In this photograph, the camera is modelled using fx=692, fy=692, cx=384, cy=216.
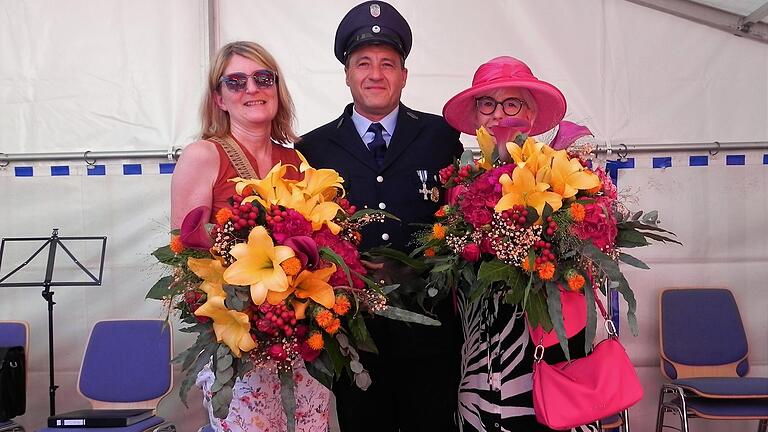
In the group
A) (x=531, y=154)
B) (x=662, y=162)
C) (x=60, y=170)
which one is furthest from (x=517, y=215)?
(x=60, y=170)

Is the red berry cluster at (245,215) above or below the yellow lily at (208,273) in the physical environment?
above

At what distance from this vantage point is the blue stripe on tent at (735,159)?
3742 mm

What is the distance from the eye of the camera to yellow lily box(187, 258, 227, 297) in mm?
1401

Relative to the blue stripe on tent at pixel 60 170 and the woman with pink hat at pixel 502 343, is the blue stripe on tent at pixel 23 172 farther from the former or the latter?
the woman with pink hat at pixel 502 343

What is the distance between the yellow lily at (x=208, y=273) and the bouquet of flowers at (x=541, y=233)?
1.85 feet

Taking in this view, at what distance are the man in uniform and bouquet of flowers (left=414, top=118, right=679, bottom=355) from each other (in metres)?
0.44

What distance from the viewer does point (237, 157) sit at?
194 cm

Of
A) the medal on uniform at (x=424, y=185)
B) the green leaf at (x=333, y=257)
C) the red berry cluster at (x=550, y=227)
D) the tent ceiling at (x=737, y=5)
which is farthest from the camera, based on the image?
the tent ceiling at (x=737, y=5)

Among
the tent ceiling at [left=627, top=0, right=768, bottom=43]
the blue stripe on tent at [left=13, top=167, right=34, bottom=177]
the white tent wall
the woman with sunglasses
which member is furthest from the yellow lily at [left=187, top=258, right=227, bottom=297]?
the tent ceiling at [left=627, top=0, right=768, bottom=43]

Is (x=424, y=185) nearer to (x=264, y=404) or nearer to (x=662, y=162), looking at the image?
(x=264, y=404)

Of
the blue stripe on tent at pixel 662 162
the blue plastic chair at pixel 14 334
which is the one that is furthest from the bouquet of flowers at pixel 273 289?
the blue stripe on tent at pixel 662 162

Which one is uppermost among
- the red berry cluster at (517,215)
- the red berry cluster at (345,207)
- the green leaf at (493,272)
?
the red berry cluster at (345,207)

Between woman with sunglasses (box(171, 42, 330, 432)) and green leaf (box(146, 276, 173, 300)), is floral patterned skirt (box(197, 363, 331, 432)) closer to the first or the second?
woman with sunglasses (box(171, 42, 330, 432))

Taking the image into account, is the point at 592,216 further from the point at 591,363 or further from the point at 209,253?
the point at 209,253
